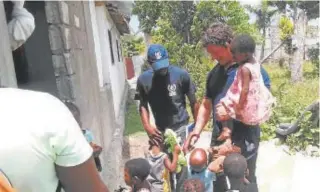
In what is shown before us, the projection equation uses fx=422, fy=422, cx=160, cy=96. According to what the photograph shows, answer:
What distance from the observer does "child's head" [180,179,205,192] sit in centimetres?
239

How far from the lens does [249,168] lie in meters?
2.65

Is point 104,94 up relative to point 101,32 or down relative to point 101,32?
down

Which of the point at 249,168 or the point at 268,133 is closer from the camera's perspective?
the point at 249,168

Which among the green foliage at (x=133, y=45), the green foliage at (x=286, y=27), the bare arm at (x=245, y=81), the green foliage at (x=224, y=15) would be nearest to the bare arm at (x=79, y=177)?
Answer: the bare arm at (x=245, y=81)

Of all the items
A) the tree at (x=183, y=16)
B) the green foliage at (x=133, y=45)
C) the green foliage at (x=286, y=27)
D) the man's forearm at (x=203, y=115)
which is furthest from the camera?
the green foliage at (x=133, y=45)

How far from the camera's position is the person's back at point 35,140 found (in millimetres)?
1104

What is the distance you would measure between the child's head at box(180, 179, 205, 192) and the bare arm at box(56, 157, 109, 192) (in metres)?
1.21

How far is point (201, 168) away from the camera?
2588 millimetres

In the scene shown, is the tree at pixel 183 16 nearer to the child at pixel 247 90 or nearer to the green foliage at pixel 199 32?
the green foliage at pixel 199 32

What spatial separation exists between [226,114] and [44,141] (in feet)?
5.08

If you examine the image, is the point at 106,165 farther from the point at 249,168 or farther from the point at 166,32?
the point at 166,32

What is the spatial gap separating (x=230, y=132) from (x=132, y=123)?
6.33 meters

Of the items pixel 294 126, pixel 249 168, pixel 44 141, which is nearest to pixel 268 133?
pixel 294 126

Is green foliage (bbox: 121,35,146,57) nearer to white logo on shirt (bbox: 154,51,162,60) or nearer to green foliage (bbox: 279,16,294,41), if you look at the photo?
green foliage (bbox: 279,16,294,41)
